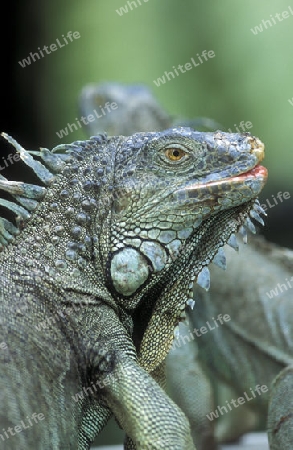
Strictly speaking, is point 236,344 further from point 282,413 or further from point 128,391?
point 128,391

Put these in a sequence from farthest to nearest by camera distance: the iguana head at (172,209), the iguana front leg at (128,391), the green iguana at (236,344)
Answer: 1. the green iguana at (236,344)
2. the iguana head at (172,209)
3. the iguana front leg at (128,391)

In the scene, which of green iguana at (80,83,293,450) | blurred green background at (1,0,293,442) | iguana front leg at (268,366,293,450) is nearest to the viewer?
iguana front leg at (268,366,293,450)

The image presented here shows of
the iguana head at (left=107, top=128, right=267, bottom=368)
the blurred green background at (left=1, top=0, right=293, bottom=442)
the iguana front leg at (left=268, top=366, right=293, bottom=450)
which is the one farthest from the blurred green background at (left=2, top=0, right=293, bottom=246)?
the iguana head at (left=107, top=128, right=267, bottom=368)

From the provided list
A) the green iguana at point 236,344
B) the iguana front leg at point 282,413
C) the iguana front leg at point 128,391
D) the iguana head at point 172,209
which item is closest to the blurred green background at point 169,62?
the green iguana at point 236,344

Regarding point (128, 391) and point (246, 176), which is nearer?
point (128, 391)

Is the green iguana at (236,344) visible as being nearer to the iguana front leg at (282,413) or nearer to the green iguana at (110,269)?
the iguana front leg at (282,413)

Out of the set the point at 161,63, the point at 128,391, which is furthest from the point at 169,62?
the point at 128,391

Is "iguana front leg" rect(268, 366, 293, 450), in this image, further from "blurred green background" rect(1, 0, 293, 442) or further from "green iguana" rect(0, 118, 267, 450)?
"blurred green background" rect(1, 0, 293, 442)
